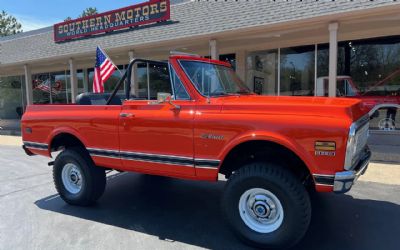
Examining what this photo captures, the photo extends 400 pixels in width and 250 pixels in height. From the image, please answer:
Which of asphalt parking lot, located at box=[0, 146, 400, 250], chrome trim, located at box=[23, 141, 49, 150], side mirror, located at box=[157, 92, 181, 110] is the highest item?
side mirror, located at box=[157, 92, 181, 110]

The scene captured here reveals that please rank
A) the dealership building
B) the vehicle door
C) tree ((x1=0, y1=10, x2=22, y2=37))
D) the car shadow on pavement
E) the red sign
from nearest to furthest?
the car shadow on pavement, the vehicle door, the dealership building, the red sign, tree ((x1=0, y1=10, x2=22, y2=37))

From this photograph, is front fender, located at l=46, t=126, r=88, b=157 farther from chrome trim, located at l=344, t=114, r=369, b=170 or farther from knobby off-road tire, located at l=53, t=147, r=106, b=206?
chrome trim, located at l=344, t=114, r=369, b=170

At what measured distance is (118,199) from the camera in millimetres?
5352

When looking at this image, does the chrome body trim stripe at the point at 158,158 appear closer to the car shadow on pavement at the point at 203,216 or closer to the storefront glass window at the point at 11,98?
the car shadow on pavement at the point at 203,216

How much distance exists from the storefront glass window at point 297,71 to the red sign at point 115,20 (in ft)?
16.3

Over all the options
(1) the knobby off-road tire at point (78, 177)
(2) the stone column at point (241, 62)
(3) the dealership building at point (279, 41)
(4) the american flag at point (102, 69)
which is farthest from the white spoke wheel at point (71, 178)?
(2) the stone column at point (241, 62)

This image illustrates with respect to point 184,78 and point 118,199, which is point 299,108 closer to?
Answer: point 184,78

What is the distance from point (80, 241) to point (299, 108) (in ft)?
9.35

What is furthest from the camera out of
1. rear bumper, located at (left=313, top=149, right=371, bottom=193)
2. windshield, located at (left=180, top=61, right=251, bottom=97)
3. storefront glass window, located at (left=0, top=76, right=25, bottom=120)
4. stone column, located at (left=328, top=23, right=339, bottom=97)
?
storefront glass window, located at (left=0, top=76, right=25, bottom=120)

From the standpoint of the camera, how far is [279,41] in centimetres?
1252

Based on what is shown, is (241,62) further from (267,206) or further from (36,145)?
(267,206)

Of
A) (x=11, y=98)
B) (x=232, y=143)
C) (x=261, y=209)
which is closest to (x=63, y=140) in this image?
(x=232, y=143)

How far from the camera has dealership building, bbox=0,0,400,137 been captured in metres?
8.96

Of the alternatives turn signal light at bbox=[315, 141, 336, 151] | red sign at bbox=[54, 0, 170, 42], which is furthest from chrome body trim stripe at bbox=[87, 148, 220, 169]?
red sign at bbox=[54, 0, 170, 42]
